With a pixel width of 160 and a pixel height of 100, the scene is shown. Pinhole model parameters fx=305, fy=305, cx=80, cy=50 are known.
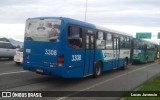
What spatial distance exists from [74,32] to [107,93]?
11.4ft

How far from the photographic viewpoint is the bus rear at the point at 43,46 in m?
13.1

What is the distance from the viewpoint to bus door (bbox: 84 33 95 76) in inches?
598

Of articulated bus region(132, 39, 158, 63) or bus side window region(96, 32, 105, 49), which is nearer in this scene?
bus side window region(96, 32, 105, 49)

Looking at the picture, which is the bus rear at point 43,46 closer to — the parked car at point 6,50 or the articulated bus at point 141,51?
the parked car at point 6,50

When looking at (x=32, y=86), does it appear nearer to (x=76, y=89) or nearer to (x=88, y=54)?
(x=76, y=89)

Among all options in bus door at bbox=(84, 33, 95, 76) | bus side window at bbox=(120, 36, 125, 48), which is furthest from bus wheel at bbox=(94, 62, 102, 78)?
bus side window at bbox=(120, 36, 125, 48)

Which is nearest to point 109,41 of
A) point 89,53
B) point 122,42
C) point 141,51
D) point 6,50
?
point 122,42

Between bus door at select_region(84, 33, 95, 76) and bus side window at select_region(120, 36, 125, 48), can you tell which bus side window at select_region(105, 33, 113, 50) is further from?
bus side window at select_region(120, 36, 125, 48)

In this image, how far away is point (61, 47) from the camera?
13008 millimetres

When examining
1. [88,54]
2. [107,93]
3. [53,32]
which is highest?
[53,32]

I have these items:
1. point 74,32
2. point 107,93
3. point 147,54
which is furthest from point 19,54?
point 147,54

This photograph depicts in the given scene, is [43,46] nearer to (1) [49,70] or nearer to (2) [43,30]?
(2) [43,30]

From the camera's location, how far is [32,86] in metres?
12.8

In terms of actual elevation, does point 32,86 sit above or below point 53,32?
below
